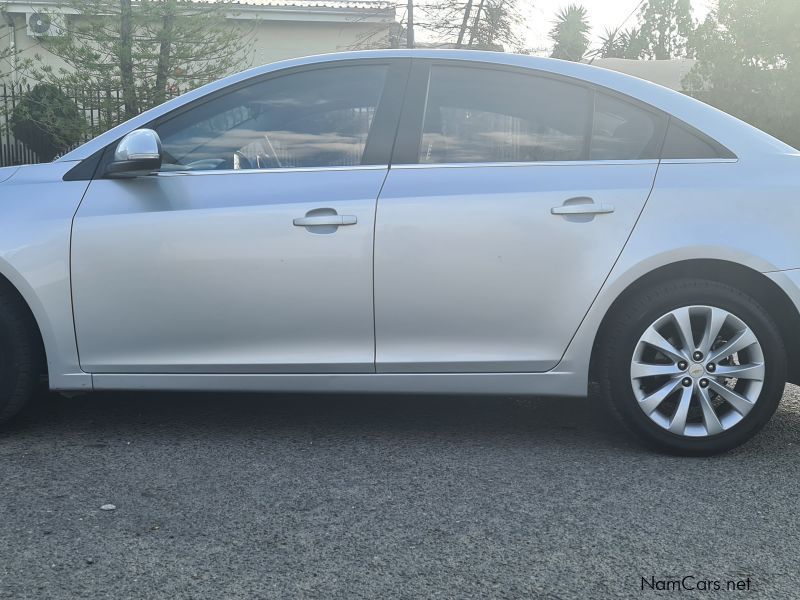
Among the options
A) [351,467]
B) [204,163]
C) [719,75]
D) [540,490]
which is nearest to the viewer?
[540,490]

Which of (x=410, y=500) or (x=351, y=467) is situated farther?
(x=351, y=467)

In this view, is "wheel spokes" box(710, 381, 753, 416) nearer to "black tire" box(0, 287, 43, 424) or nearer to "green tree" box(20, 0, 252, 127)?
"black tire" box(0, 287, 43, 424)

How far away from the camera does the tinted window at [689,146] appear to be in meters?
3.88

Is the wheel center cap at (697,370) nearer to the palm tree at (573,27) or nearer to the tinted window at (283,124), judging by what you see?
the tinted window at (283,124)

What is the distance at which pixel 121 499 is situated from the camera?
3.37 m

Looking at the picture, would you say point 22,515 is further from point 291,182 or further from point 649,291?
point 649,291

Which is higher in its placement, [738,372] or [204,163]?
[204,163]

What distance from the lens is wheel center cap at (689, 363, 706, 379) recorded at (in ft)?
12.5

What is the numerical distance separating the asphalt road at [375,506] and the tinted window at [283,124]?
47.7 inches

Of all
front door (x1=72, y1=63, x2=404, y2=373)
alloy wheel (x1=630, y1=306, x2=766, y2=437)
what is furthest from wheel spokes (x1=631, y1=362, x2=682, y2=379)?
front door (x1=72, y1=63, x2=404, y2=373)

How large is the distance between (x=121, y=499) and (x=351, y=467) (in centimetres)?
88

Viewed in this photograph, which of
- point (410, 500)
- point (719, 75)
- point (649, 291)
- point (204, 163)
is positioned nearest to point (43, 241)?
point (204, 163)

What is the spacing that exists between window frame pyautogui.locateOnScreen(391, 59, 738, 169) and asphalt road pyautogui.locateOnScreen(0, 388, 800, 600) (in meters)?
1.20

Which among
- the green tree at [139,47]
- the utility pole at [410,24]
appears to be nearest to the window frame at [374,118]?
the green tree at [139,47]
